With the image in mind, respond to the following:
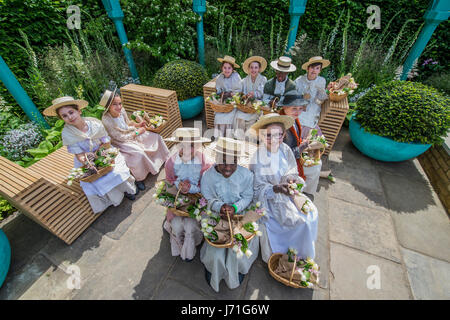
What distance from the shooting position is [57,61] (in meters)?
5.34

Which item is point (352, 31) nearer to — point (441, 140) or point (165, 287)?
point (441, 140)

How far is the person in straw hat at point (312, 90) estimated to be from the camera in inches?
173

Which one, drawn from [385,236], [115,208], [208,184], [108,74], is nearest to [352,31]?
[385,236]

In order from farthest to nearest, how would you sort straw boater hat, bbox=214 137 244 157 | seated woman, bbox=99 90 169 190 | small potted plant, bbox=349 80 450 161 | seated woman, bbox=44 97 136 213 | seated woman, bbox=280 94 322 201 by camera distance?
small potted plant, bbox=349 80 450 161, seated woman, bbox=99 90 169 190, seated woman, bbox=280 94 322 201, seated woman, bbox=44 97 136 213, straw boater hat, bbox=214 137 244 157

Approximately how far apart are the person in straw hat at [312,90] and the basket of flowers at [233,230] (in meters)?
2.93

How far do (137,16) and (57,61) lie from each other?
2822 mm

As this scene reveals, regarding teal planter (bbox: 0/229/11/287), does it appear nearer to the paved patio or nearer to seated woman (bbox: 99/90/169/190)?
the paved patio

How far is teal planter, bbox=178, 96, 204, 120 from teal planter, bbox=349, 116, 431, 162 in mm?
4162

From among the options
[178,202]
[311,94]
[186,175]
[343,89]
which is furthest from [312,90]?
[178,202]

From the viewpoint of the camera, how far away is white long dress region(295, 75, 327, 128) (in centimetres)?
449

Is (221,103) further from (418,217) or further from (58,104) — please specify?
(418,217)

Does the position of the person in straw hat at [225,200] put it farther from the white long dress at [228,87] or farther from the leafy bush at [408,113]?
the leafy bush at [408,113]

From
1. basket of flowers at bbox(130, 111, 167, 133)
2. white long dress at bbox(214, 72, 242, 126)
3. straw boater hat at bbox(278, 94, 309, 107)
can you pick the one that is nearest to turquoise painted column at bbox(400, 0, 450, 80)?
straw boater hat at bbox(278, 94, 309, 107)

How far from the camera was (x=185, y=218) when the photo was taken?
9.43ft
